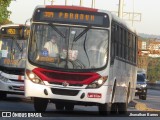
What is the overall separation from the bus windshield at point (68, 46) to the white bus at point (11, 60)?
785 centimetres

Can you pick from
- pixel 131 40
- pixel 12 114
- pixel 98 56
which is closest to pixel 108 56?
pixel 98 56

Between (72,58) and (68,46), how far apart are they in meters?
0.35

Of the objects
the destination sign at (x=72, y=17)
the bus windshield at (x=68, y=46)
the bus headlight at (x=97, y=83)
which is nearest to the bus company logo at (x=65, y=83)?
the bus windshield at (x=68, y=46)

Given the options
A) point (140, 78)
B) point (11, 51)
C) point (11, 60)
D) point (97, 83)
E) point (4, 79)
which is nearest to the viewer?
point (97, 83)

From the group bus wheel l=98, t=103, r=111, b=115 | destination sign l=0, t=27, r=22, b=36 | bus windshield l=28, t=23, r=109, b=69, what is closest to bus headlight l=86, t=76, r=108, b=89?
bus windshield l=28, t=23, r=109, b=69

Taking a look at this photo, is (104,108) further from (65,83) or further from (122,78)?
(122,78)

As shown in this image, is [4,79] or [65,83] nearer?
[65,83]

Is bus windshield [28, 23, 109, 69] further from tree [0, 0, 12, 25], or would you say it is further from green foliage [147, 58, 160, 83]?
green foliage [147, 58, 160, 83]

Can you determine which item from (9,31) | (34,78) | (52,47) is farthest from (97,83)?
(9,31)

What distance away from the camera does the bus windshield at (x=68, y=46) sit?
1955cm

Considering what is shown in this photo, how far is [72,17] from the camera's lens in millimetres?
19953

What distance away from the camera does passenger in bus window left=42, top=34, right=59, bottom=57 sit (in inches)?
770

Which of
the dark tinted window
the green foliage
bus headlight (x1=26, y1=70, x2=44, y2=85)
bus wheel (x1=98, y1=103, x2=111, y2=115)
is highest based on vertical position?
bus headlight (x1=26, y1=70, x2=44, y2=85)

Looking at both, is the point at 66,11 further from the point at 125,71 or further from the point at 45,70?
the point at 125,71
